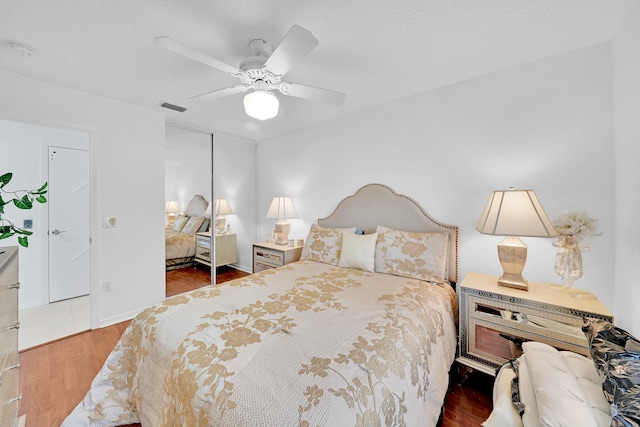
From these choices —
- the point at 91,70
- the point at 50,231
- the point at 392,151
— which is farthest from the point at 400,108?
the point at 50,231

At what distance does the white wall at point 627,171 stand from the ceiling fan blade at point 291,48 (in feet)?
6.01

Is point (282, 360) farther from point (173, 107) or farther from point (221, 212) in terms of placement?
point (221, 212)

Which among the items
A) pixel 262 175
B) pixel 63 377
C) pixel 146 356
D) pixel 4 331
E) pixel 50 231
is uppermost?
pixel 262 175

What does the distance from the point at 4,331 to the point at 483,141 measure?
3275mm

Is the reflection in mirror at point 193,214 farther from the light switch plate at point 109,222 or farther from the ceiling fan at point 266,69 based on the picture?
the ceiling fan at point 266,69

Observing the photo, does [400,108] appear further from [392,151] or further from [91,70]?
[91,70]

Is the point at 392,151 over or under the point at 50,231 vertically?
over

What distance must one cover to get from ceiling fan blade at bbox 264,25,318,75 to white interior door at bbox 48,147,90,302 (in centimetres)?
353

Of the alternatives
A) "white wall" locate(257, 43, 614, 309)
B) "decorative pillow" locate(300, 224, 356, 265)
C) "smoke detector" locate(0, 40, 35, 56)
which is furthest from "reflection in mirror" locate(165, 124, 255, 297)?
"white wall" locate(257, 43, 614, 309)

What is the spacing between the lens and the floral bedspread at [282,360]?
89 cm

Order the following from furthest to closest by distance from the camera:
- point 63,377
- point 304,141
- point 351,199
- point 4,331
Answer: point 304,141
point 351,199
point 63,377
point 4,331

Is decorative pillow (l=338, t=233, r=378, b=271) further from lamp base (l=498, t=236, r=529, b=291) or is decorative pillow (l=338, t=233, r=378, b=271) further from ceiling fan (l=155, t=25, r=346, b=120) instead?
ceiling fan (l=155, t=25, r=346, b=120)

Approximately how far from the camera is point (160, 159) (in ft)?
9.79

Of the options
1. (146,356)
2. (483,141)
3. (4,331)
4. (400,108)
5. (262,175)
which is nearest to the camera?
(4,331)
